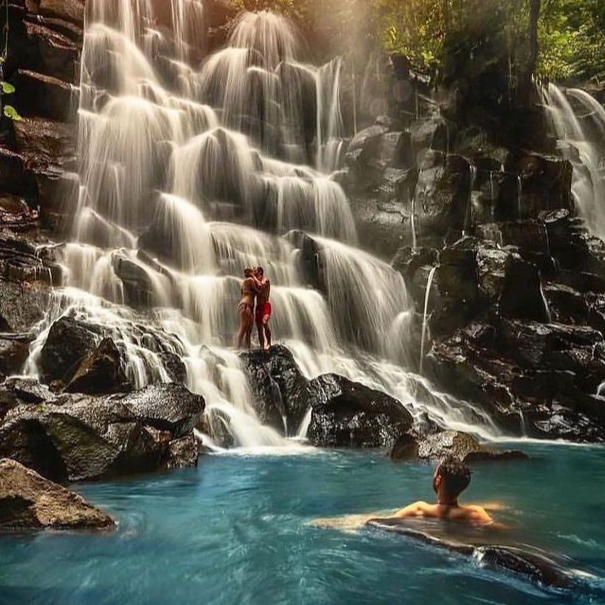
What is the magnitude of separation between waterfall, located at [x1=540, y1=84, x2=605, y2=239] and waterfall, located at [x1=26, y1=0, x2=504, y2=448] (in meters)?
9.59

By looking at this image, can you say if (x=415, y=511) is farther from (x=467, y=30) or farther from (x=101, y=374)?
(x=467, y=30)

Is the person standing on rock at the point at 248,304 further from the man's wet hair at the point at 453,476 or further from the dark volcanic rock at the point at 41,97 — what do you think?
the dark volcanic rock at the point at 41,97

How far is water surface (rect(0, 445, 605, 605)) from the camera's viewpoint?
4.64 m

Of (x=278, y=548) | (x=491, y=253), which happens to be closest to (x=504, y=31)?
(x=491, y=253)

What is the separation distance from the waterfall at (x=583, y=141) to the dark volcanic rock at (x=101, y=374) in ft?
63.5

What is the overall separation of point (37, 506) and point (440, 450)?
645 cm

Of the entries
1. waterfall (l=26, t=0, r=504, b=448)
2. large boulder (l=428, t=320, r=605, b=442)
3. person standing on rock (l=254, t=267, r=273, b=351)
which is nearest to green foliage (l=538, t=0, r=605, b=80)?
waterfall (l=26, t=0, r=504, b=448)

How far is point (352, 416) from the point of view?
12.5 metres

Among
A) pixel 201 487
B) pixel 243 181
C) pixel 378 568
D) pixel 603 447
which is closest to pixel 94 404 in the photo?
pixel 201 487

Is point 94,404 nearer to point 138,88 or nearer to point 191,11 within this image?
point 138,88

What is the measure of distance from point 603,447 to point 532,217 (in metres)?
10.3

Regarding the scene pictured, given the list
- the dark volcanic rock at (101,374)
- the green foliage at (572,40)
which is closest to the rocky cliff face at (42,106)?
the dark volcanic rock at (101,374)

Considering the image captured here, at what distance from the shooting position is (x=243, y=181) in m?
22.3

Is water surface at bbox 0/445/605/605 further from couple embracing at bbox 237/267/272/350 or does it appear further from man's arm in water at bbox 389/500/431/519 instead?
couple embracing at bbox 237/267/272/350
